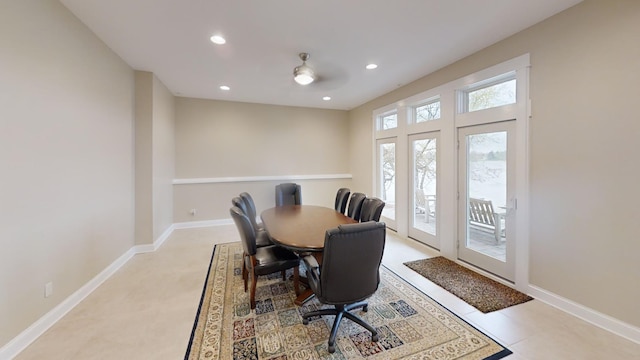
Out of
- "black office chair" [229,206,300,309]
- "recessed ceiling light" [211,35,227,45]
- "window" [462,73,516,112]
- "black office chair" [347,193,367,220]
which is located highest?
"recessed ceiling light" [211,35,227,45]

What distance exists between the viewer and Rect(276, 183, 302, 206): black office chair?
5.08 m

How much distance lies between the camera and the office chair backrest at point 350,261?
5.61 feet

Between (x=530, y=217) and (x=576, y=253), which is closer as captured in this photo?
(x=576, y=253)

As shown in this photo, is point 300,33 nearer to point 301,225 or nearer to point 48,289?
point 301,225

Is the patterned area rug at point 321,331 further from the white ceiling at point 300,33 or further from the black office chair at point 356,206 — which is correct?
the white ceiling at point 300,33

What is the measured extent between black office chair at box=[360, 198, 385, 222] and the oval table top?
0.16 metres

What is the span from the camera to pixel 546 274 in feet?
8.25

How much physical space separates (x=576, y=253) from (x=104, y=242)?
505 centimetres

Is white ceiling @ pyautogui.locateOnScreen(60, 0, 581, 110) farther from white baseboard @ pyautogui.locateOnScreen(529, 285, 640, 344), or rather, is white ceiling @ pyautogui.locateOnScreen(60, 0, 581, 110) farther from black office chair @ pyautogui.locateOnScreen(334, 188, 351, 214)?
white baseboard @ pyautogui.locateOnScreen(529, 285, 640, 344)

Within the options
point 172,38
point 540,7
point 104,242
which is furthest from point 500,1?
point 104,242

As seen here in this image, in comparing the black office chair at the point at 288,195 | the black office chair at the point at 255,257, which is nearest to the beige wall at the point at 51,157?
the black office chair at the point at 255,257

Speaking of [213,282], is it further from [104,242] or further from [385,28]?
[385,28]

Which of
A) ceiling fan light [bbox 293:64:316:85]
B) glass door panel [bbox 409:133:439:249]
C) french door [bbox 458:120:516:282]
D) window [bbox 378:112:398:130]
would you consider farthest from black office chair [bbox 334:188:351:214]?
window [bbox 378:112:398:130]

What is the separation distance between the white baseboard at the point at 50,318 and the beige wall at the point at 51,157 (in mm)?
48
